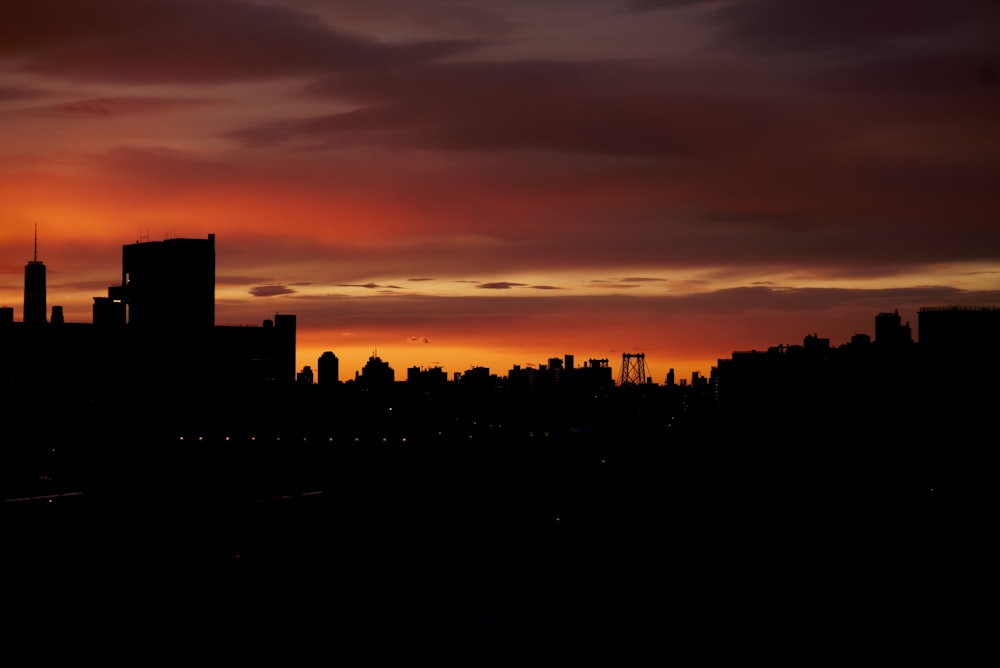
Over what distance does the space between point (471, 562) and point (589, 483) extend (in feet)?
292

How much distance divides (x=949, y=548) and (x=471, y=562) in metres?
43.3

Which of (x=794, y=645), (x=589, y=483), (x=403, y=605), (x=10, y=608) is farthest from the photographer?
(x=589, y=483)

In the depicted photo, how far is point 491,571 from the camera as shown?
89000 millimetres

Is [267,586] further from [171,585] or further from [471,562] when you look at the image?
[471,562]

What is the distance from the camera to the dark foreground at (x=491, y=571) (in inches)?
2586

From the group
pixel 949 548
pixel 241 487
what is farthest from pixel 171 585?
pixel 241 487

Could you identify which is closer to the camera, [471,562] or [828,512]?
[471,562]

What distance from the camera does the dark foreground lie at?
65.7 meters

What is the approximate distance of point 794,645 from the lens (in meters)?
65.4

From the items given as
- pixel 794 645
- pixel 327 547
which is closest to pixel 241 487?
pixel 327 547

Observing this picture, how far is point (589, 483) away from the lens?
18112 centimetres

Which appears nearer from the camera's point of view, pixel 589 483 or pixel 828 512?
pixel 828 512

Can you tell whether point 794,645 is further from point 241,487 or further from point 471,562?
point 241,487

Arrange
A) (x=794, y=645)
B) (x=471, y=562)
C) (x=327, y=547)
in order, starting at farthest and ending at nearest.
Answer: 1. (x=327, y=547)
2. (x=471, y=562)
3. (x=794, y=645)
